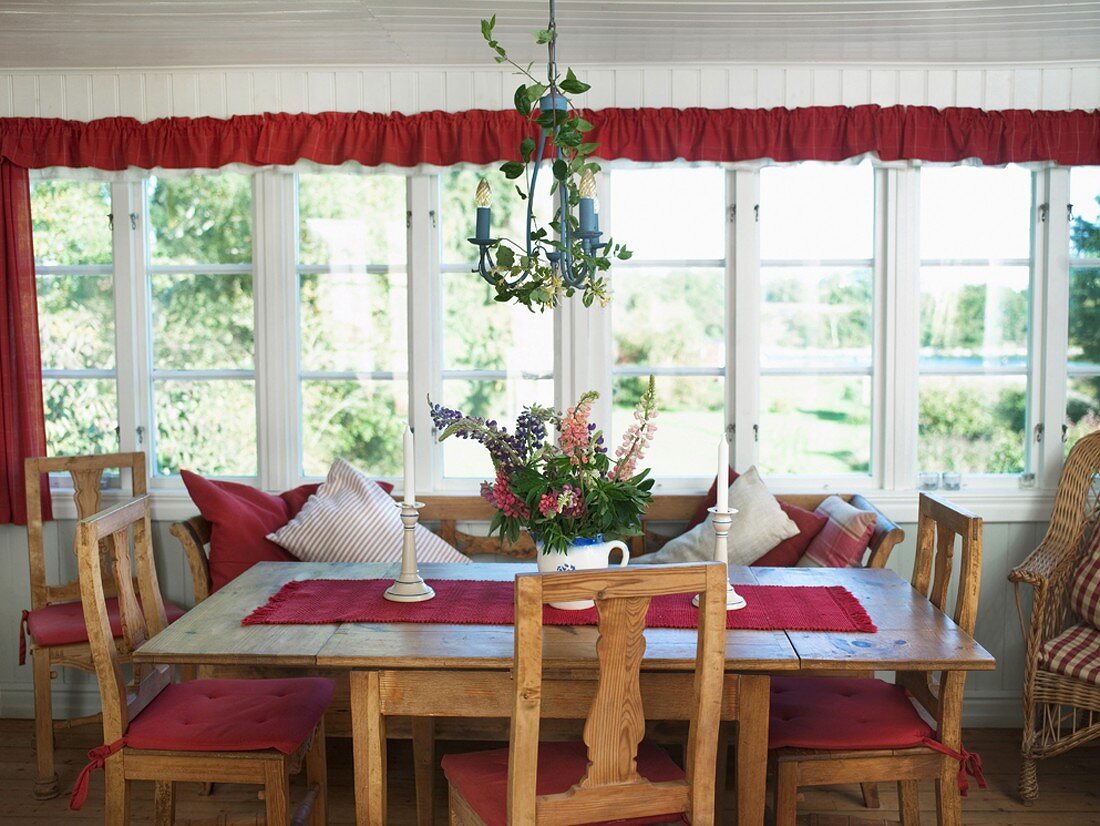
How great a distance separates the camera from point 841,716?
2730 mm

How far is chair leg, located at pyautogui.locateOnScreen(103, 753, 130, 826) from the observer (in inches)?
102

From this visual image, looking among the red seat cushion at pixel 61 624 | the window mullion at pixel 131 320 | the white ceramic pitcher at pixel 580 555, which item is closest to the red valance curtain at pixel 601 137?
the window mullion at pixel 131 320

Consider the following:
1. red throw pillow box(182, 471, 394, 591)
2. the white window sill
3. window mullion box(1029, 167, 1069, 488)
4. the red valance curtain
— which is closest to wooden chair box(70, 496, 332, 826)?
red throw pillow box(182, 471, 394, 591)

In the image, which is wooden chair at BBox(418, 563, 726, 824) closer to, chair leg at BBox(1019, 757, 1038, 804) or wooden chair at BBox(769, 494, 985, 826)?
wooden chair at BBox(769, 494, 985, 826)

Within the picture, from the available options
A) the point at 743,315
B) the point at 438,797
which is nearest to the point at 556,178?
the point at 743,315

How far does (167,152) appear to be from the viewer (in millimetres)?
4055

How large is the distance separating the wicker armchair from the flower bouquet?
169 cm

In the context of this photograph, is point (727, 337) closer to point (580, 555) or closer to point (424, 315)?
point (424, 315)

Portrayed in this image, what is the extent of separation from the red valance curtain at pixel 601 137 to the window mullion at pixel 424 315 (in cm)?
19

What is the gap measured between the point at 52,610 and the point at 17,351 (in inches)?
39.2

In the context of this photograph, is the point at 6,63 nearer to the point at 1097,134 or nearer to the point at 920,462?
the point at 920,462

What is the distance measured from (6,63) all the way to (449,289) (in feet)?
6.04

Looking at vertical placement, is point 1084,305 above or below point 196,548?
above

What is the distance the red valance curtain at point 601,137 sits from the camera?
3.96 metres
